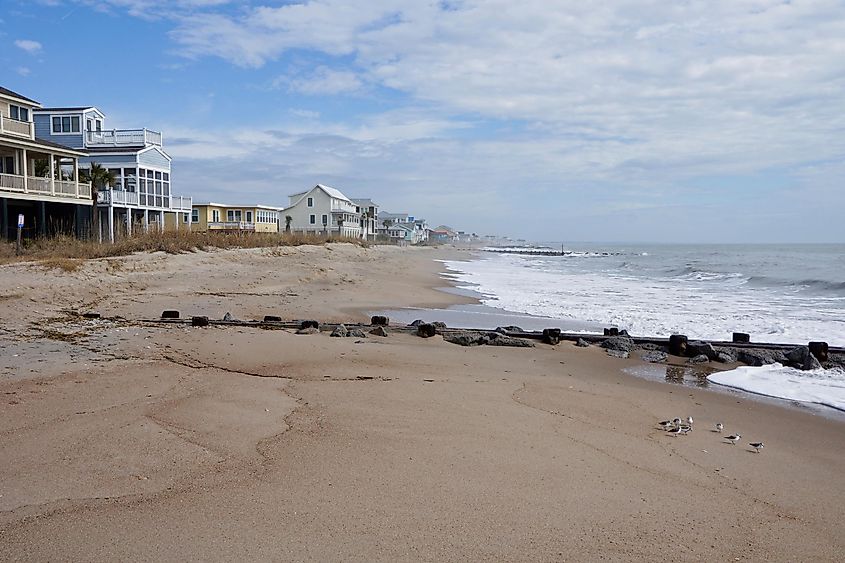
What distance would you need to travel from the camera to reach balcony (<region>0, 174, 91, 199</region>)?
24.9m

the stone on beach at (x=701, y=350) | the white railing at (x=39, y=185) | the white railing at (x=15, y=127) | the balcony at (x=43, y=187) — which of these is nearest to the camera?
the stone on beach at (x=701, y=350)

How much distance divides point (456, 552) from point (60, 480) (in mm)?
2791

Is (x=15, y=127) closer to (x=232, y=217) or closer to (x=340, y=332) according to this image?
(x=340, y=332)

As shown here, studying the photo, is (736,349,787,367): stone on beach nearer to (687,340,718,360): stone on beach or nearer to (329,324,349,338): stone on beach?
(687,340,718,360): stone on beach

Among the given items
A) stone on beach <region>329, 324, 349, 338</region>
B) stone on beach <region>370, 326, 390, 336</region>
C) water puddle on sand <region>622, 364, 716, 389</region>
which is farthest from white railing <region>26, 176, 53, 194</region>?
water puddle on sand <region>622, 364, 716, 389</region>

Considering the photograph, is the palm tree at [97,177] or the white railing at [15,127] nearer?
the white railing at [15,127]

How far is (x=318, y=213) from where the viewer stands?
80.5 m

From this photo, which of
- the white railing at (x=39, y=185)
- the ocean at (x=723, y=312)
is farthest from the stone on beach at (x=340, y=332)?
the white railing at (x=39, y=185)

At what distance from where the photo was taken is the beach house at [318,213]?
3147 inches

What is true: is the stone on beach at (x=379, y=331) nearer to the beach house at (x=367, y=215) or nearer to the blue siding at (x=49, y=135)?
the blue siding at (x=49, y=135)

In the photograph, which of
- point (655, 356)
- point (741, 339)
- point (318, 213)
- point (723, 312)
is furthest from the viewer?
point (318, 213)

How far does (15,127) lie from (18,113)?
5.62 ft

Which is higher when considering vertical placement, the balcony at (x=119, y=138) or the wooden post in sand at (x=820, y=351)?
the balcony at (x=119, y=138)

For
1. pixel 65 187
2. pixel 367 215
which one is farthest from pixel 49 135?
pixel 367 215
